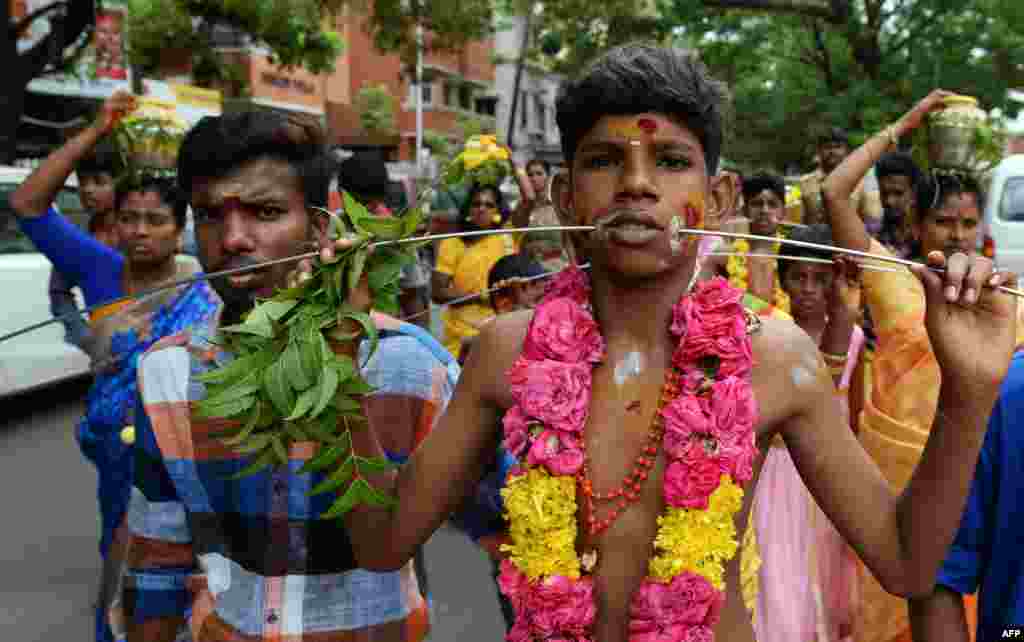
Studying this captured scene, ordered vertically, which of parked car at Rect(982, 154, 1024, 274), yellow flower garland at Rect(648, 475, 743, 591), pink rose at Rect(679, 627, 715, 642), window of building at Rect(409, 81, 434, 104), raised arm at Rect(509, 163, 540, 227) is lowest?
window of building at Rect(409, 81, 434, 104)

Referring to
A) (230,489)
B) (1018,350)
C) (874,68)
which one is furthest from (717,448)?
(874,68)

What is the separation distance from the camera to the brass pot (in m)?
4.61

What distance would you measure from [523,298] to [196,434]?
2.89m

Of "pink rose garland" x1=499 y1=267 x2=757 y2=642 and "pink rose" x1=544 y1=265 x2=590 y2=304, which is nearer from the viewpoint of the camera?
"pink rose garland" x1=499 y1=267 x2=757 y2=642

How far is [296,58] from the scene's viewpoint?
21484mm

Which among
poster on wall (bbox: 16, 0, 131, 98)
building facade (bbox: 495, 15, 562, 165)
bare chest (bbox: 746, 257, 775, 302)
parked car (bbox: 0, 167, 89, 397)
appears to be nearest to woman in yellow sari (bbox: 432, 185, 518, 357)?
bare chest (bbox: 746, 257, 775, 302)

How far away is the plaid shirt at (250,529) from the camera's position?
2312mm

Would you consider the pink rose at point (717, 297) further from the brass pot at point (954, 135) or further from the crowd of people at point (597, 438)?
the brass pot at point (954, 135)

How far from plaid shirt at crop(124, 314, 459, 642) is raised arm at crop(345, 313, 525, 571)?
24 cm

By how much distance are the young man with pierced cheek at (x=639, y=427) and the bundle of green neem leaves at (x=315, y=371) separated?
0.07m

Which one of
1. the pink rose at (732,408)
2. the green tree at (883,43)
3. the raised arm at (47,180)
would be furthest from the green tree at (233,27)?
the pink rose at (732,408)

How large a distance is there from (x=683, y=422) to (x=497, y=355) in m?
0.37

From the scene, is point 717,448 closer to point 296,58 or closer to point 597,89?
point 597,89

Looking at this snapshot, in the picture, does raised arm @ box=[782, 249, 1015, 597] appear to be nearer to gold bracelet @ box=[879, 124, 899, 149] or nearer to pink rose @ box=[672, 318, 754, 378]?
pink rose @ box=[672, 318, 754, 378]
